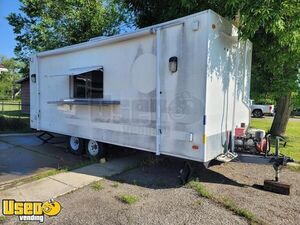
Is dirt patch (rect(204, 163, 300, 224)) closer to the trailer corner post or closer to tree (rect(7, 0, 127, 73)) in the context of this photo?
the trailer corner post

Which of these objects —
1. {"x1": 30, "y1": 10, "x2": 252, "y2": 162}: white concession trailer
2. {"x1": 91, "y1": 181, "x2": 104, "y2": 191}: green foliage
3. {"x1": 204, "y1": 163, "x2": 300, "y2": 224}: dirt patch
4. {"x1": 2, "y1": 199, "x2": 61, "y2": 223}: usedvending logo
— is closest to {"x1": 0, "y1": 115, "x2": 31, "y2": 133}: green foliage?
{"x1": 30, "y1": 10, "x2": 252, "y2": 162}: white concession trailer

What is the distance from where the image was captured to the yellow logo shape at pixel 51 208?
12.6 ft

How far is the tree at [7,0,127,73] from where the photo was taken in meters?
13.8

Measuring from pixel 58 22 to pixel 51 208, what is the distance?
41.2ft

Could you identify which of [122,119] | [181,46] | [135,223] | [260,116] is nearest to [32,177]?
[122,119]

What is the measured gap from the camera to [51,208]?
3969 mm

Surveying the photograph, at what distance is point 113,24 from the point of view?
1461 centimetres

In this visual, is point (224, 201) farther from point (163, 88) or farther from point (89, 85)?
point (89, 85)

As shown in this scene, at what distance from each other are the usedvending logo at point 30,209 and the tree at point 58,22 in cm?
1106

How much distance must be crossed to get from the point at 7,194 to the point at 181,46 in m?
3.88

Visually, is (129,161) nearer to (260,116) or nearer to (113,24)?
(113,24)

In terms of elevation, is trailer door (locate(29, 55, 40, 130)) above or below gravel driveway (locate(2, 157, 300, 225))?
above

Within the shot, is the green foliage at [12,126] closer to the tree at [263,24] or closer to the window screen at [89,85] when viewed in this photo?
the window screen at [89,85]

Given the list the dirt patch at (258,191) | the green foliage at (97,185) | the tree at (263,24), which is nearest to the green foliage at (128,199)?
A: the green foliage at (97,185)
